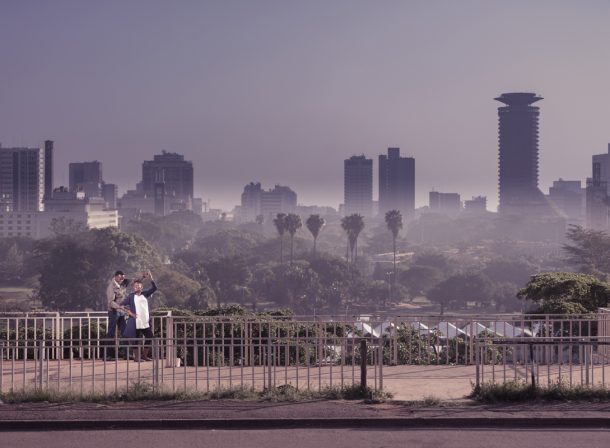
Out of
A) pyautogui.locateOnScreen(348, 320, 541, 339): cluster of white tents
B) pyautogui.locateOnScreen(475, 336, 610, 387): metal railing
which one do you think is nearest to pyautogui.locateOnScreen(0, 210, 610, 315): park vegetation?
pyautogui.locateOnScreen(348, 320, 541, 339): cluster of white tents

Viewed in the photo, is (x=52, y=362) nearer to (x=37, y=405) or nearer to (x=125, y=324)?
(x=125, y=324)

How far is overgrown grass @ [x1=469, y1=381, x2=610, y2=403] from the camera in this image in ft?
42.5

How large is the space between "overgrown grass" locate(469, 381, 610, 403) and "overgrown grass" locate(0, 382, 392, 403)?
1.39 metres

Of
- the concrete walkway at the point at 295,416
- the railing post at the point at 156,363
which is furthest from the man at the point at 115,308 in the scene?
the concrete walkway at the point at 295,416

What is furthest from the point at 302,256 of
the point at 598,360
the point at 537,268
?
the point at 598,360

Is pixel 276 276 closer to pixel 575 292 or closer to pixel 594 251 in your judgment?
pixel 594 251

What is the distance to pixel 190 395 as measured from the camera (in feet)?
43.1

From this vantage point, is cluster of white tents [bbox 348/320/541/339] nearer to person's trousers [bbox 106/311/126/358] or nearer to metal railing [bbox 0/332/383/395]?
metal railing [bbox 0/332/383/395]

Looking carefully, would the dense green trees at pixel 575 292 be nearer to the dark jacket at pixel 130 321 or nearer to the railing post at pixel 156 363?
the dark jacket at pixel 130 321

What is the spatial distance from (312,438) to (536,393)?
3.56 metres

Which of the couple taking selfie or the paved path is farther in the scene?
the couple taking selfie

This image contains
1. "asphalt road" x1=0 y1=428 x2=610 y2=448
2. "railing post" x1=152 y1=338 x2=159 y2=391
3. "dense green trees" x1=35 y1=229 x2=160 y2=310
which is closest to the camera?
"asphalt road" x1=0 y1=428 x2=610 y2=448

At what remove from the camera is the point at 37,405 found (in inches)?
A: 501

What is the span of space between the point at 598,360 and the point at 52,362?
32.2 ft
